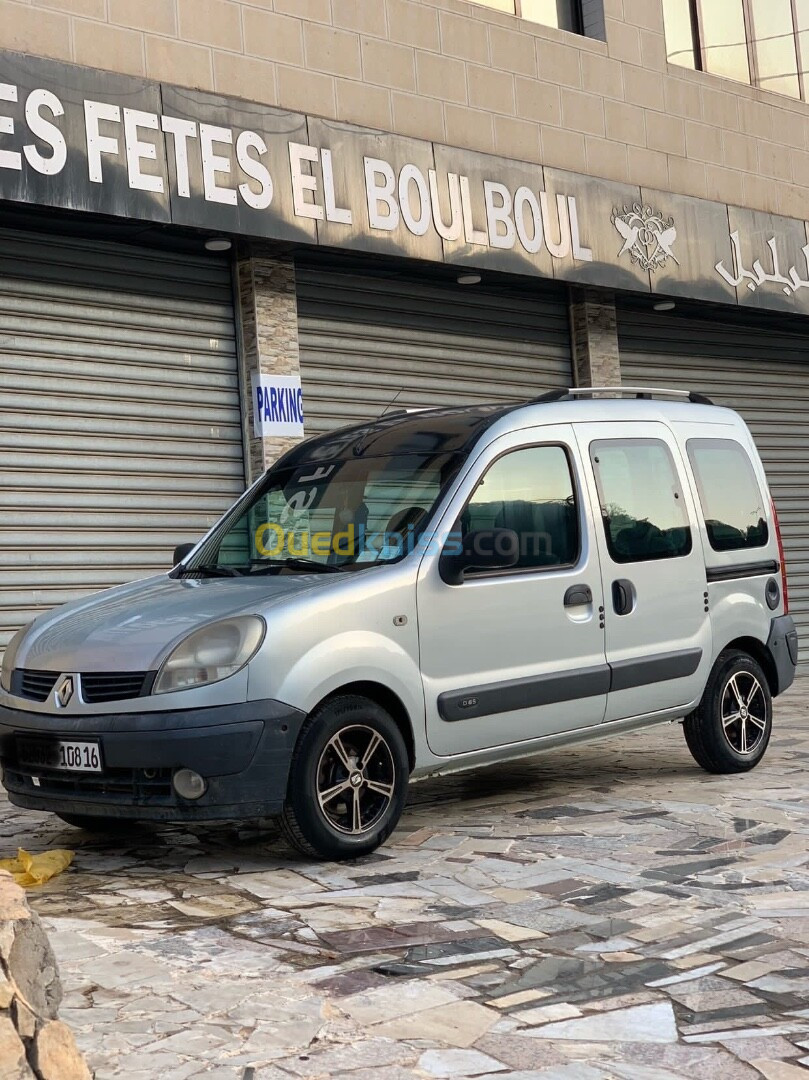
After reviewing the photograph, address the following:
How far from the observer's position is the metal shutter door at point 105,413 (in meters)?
9.88

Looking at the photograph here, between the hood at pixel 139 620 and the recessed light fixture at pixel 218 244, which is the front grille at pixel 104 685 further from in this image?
the recessed light fixture at pixel 218 244

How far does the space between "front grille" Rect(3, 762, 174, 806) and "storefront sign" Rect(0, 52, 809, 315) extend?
4686mm

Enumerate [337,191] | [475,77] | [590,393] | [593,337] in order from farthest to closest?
1. [593,337]
2. [475,77]
3. [337,191]
4. [590,393]

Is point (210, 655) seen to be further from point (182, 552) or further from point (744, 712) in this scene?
point (744, 712)

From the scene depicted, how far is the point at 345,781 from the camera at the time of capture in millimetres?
5527

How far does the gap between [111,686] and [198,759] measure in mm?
498

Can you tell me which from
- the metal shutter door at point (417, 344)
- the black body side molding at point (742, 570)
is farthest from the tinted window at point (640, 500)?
the metal shutter door at point (417, 344)

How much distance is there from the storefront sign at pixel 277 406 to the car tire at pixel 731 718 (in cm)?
467

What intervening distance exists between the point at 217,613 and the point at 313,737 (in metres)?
0.61

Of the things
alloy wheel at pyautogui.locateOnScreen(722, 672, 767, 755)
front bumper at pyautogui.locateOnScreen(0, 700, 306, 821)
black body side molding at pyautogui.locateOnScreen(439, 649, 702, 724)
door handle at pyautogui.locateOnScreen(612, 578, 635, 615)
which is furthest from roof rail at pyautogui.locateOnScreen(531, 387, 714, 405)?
front bumper at pyautogui.locateOnScreen(0, 700, 306, 821)

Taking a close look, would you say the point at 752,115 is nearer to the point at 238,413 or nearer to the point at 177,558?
the point at 238,413

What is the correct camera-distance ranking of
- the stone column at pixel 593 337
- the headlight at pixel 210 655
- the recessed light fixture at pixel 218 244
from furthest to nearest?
Answer: the stone column at pixel 593 337
the recessed light fixture at pixel 218 244
the headlight at pixel 210 655

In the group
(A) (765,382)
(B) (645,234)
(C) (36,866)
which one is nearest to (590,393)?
(C) (36,866)

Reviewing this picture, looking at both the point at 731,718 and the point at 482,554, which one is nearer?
the point at 482,554
